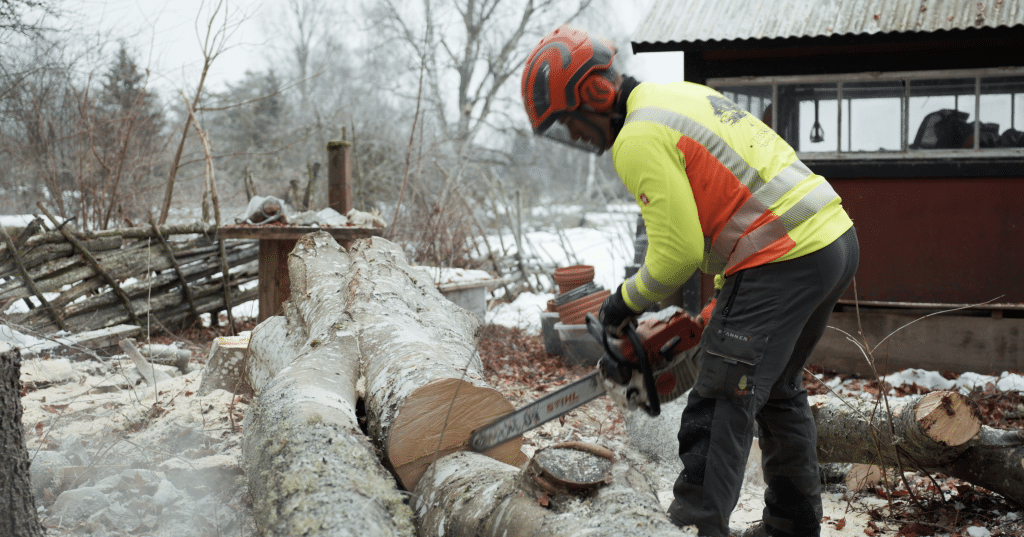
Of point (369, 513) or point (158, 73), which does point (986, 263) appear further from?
point (158, 73)

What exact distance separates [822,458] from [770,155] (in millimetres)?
1745

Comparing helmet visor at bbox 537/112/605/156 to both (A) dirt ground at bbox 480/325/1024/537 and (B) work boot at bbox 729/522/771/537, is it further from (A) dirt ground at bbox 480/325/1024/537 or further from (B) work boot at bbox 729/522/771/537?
(B) work boot at bbox 729/522/771/537

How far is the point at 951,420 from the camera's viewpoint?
2.86 m

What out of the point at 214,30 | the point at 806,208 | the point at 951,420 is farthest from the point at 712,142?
the point at 214,30

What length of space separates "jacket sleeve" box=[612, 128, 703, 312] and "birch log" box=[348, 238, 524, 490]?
→ 663mm

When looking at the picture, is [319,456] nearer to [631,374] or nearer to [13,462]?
[13,462]

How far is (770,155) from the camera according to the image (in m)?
2.28

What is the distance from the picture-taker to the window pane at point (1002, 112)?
5.75m

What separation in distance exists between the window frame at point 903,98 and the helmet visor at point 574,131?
4429 millimetres

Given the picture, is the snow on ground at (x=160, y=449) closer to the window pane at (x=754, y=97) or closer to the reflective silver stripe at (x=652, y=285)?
the reflective silver stripe at (x=652, y=285)

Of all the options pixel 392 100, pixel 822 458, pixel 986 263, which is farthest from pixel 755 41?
pixel 392 100

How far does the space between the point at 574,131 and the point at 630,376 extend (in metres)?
0.92

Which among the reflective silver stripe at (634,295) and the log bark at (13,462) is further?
the reflective silver stripe at (634,295)

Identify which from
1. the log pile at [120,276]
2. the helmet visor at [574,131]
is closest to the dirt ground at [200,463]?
the helmet visor at [574,131]
